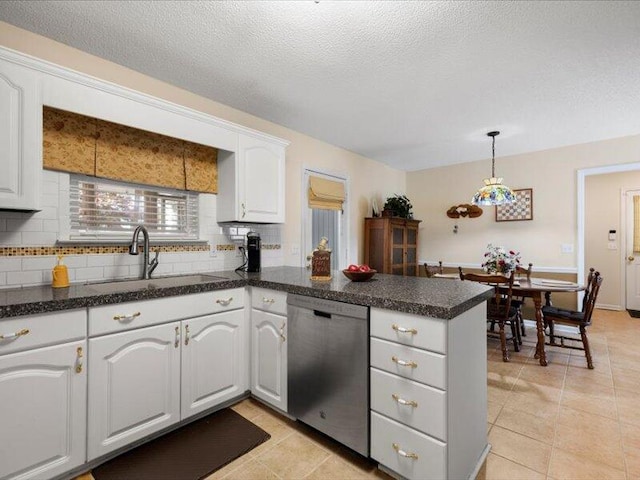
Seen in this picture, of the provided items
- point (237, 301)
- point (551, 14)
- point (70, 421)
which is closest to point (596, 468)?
point (237, 301)

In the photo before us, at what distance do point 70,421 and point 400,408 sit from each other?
1558 mm

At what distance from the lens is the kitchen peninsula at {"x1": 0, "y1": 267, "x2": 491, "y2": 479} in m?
1.36

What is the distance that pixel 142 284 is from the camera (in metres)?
2.00

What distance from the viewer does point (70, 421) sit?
1508 mm

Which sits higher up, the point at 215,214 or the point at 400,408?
the point at 215,214

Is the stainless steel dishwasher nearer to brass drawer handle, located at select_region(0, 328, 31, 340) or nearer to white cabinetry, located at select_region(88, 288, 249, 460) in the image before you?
white cabinetry, located at select_region(88, 288, 249, 460)

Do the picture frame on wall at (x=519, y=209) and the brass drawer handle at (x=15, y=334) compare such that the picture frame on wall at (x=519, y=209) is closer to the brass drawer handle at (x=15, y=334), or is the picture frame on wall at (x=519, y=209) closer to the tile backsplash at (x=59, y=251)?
the tile backsplash at (x=59, y=251)

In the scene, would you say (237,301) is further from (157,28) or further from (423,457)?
(157,28)

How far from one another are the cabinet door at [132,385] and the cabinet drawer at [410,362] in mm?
1175

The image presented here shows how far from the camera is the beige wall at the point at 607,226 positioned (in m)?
5.20

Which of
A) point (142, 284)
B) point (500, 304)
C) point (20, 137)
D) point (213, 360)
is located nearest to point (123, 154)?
point (20, 137)

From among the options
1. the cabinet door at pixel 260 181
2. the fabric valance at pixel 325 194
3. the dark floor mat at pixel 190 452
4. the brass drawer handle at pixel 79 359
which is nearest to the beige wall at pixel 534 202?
the fabric valance at pixel 325 194

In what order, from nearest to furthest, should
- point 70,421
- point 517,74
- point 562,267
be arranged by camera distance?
1. point 70,421
2. point 517,74
3. point 562,267

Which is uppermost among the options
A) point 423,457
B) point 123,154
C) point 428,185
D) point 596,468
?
point 428,185
